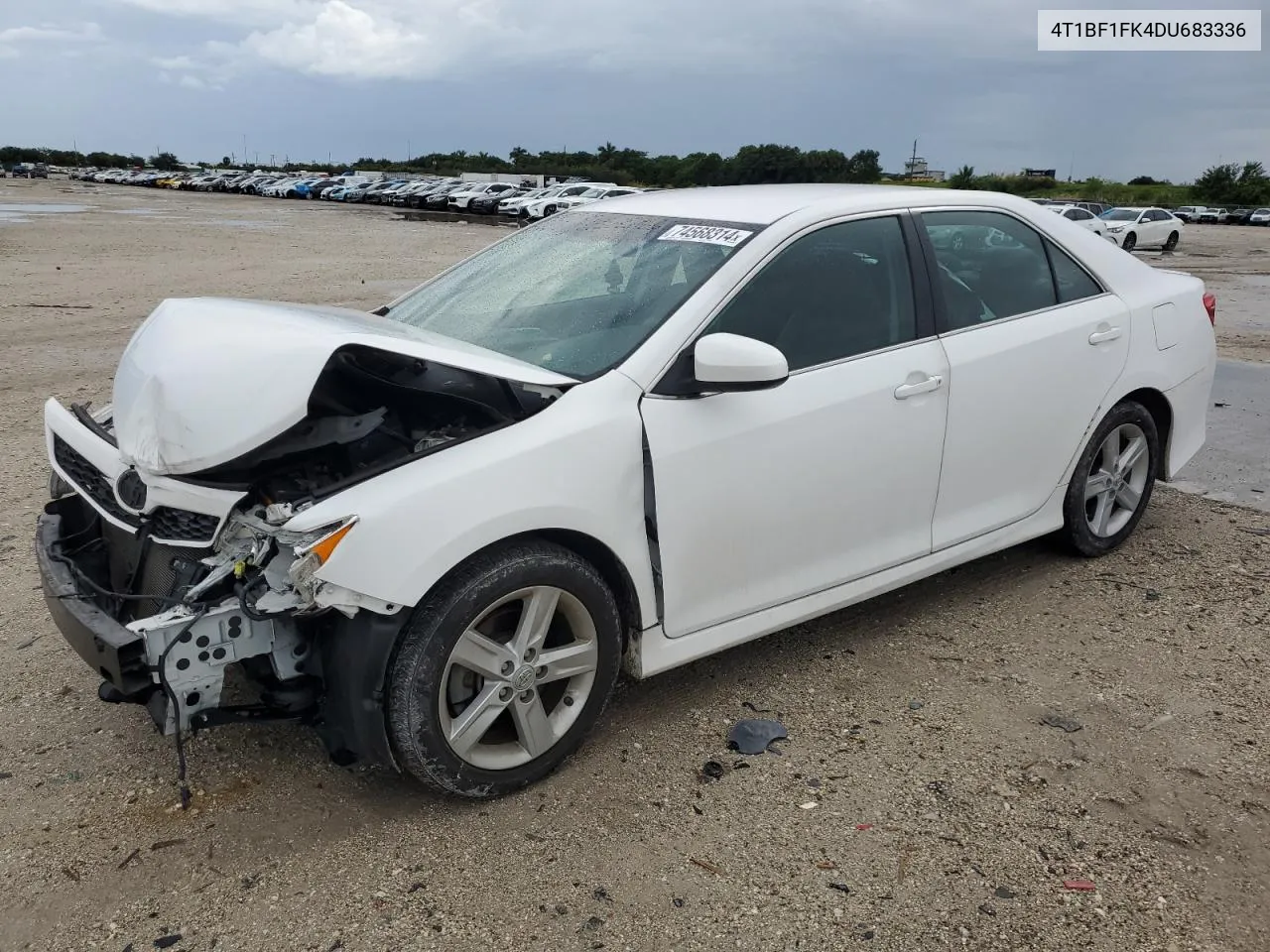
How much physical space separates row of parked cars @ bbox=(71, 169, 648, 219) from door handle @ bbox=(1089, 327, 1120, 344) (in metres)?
26.4

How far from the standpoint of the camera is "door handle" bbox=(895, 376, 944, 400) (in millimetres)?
3646

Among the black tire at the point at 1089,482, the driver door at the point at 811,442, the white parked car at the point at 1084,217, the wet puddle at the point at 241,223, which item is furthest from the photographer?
the wet puddle at the point at 241,223

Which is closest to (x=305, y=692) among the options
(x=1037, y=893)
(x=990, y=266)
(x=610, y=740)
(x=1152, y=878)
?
(x=610, y=740)

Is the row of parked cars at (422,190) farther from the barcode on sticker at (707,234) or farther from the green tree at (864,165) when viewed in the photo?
the barcode on sticker at (707,234)

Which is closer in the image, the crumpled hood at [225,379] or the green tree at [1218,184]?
the crumpled hood at [225,379]

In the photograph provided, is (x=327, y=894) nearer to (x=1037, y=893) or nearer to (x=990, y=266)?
(x=1037, y=893)

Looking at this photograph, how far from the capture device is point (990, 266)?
4.18 metres

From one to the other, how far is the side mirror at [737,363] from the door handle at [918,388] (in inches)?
28.7

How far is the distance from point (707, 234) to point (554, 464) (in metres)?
1.18

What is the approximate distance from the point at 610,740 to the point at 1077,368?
2491mm

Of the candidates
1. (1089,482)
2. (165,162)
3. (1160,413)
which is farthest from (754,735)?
(165,162)

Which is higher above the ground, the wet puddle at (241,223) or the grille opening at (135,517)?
the grille opening at (135,517)

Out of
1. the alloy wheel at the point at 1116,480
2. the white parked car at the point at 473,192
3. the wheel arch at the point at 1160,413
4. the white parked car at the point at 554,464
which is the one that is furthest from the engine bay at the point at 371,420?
the white parked car at the point at 473,192

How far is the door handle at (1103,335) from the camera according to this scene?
436cm
